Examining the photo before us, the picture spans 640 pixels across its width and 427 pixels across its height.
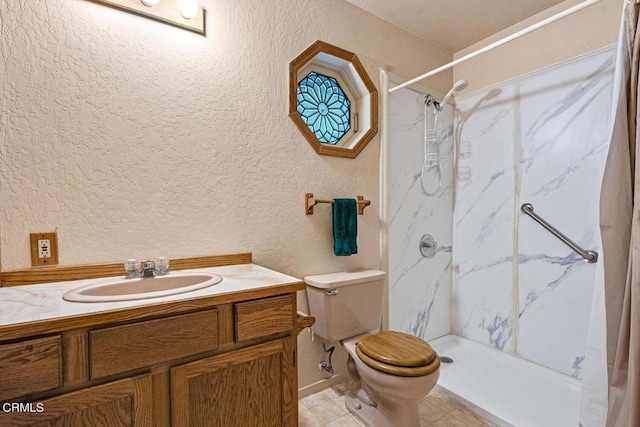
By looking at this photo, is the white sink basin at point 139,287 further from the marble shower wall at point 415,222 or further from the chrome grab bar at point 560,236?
the chrome grab bar at point 560,236

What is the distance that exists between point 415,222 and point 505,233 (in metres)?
0.65

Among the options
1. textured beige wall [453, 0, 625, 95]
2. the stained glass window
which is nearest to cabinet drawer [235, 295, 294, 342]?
the stained glass window

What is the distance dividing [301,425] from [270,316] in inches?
32.1

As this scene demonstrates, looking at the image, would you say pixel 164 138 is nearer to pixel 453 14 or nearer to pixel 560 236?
pixel 453 14

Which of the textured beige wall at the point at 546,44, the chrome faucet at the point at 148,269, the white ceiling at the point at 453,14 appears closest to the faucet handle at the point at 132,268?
the chrome faucet at the point at 148,269

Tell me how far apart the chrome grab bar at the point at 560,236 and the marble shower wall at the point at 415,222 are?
57 centimetres

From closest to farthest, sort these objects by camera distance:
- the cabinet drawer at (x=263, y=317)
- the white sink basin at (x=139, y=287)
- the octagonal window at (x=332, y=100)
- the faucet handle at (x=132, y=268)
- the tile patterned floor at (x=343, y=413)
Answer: the white sink basin at (x=139, y=287) → the cabinet drawer at (x=263, y=317) → the faucet handle at (x=132, y=268) → the tile patterned floor at (x=343, y=413) → the octagonal window at (x=332, y=100)

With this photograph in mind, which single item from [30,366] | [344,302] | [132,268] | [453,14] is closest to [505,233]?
[344,302]

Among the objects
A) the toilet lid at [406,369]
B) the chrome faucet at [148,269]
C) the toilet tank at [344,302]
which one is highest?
the chrome faucet at [148,269]

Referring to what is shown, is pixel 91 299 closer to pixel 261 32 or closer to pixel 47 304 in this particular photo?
pixel 47 304

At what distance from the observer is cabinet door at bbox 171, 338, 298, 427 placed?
3.19ft

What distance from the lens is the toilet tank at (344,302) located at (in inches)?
64.7

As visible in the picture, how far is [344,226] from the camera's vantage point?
1803 mm

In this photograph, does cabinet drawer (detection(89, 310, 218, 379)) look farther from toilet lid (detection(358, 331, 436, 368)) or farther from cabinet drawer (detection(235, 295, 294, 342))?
toilet lid (detection(358, 331, 436, 368))
